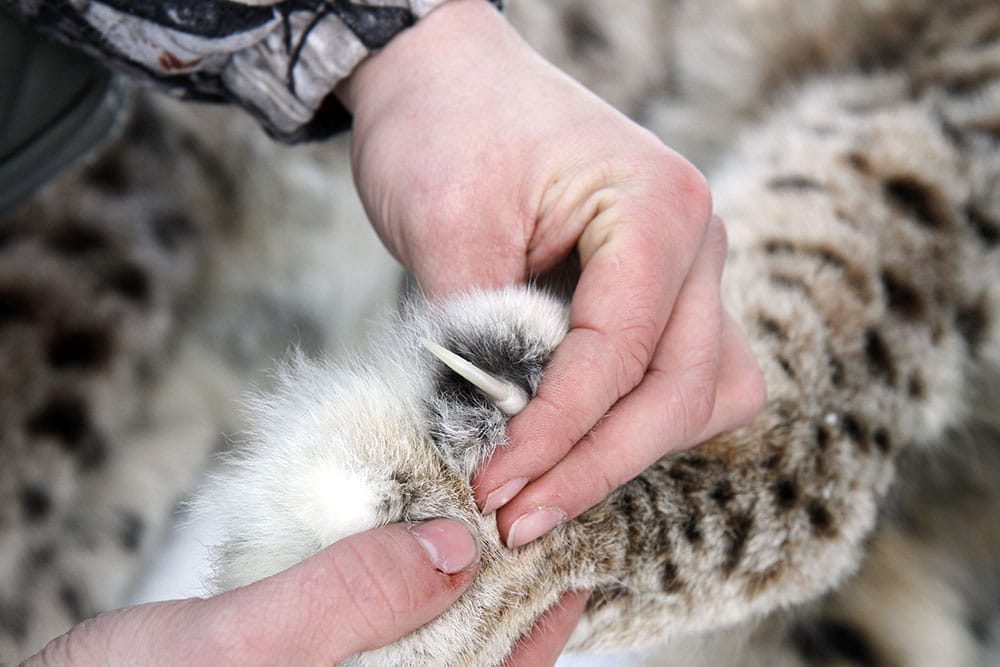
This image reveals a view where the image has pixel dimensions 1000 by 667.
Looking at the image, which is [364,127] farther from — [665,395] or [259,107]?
[665,395]

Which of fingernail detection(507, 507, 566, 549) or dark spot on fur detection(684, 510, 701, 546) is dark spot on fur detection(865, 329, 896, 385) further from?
fingernail detection(507, 507, 566, 549)

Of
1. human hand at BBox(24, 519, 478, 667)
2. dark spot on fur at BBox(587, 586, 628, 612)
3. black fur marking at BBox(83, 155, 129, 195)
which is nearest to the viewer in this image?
human hand at BBox(24, 519, 478, 667)

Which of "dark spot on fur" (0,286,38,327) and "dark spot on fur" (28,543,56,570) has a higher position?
"dark spot on fur" (0,286,38,327)

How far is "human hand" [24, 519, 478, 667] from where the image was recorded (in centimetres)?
50

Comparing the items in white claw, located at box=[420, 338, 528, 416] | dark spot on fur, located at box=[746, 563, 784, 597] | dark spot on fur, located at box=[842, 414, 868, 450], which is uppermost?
white claw, located at box=[420, 338, 528, 416]

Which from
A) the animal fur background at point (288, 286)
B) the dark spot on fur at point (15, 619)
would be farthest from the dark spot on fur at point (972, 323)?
the dark spot on fur at point (15, 619)

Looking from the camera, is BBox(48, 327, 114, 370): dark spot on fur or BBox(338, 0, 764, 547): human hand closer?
BBox(338, 0, 764, 547): human hand

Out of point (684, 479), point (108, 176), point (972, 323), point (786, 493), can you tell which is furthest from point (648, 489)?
point (108, 176)

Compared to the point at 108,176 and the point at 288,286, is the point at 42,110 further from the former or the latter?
the point at 288,286

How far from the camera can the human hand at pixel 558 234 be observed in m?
0.59

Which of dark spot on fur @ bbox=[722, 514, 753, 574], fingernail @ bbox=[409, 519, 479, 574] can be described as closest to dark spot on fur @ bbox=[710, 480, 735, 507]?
dark spot on fur @ bbox=[722, 514, 753, 574]

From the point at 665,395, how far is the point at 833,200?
39cm

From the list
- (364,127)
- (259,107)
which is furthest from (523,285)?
(259,107)

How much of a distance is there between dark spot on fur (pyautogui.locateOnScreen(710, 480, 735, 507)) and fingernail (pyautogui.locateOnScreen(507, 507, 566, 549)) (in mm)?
176
